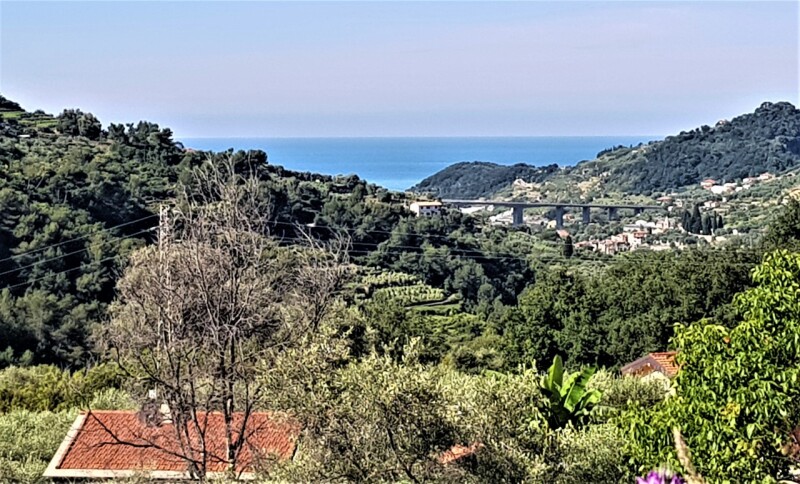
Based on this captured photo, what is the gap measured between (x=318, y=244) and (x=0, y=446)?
5.94 m

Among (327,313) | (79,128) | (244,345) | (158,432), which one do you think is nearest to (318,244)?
(327,313)

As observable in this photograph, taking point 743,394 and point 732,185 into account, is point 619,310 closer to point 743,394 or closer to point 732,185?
point 743,394

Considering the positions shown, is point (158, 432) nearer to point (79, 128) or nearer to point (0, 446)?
point (0, 446)

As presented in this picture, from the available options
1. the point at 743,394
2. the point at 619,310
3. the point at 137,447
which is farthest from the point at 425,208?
the point at 743,394

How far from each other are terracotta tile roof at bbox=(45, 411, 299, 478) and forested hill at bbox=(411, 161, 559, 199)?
14286 centimetres

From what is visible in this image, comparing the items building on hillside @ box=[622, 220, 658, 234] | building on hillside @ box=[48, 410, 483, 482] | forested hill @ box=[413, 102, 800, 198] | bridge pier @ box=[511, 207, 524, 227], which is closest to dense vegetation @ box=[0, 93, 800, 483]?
building on hillside @ box=[48, 410, 483, 482]

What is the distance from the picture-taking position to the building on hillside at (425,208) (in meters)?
61.8

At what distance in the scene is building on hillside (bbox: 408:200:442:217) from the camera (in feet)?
203

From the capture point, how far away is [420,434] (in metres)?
9.20

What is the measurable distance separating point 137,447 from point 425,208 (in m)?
50.2

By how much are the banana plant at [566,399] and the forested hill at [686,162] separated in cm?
12723

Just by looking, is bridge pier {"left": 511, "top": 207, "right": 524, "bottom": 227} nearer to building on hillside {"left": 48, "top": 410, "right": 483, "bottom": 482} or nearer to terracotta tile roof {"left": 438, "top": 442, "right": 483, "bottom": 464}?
building on hillside {"left": 48, "top": 410, "right": 483, "bottom": 482}

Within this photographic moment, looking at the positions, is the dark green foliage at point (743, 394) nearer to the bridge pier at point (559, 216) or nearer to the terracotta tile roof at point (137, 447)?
the terracotta tile roof at point (137, 447)

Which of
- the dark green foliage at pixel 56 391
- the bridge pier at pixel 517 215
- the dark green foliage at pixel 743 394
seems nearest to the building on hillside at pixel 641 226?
the bridge pier at pixel 517 215
